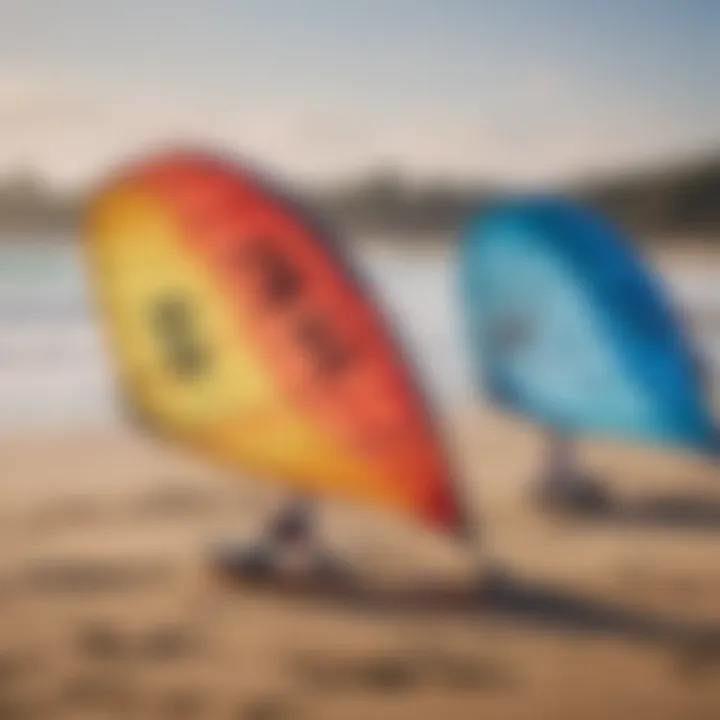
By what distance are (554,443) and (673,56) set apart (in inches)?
16.6

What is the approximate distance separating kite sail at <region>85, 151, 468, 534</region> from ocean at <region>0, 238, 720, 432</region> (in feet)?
0.06

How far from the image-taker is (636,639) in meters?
1.26

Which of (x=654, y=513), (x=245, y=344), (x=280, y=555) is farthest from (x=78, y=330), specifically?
(x=654, y=513)

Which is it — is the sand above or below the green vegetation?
below

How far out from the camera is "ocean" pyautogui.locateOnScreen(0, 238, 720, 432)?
4.08 ft

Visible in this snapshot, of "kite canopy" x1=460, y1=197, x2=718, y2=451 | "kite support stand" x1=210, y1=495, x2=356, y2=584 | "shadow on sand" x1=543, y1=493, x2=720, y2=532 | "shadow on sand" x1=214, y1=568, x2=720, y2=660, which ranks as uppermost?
"kite canopy" x1=460, y1=197, x2=718, y2=451

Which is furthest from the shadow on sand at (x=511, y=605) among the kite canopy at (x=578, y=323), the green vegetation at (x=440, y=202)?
the green vegetation at (x=440, y=202)

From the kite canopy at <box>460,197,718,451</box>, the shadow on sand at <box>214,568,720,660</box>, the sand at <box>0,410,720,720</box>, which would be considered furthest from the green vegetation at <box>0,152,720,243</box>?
the shadow on sand at <box>214,568,720,660</box>

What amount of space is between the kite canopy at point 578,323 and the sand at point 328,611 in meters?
0.07

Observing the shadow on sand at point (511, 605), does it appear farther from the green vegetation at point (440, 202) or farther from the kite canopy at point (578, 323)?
the green vegetation at point (440, 202)

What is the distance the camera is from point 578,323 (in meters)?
1.31

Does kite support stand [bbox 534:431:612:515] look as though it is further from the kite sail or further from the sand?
the kite sail

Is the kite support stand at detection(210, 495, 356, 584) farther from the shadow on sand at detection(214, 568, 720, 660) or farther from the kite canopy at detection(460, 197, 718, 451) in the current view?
the kite canopy at detection(460, 197, 718, 451)

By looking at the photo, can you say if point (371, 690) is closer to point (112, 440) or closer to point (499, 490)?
point (499, 490)
